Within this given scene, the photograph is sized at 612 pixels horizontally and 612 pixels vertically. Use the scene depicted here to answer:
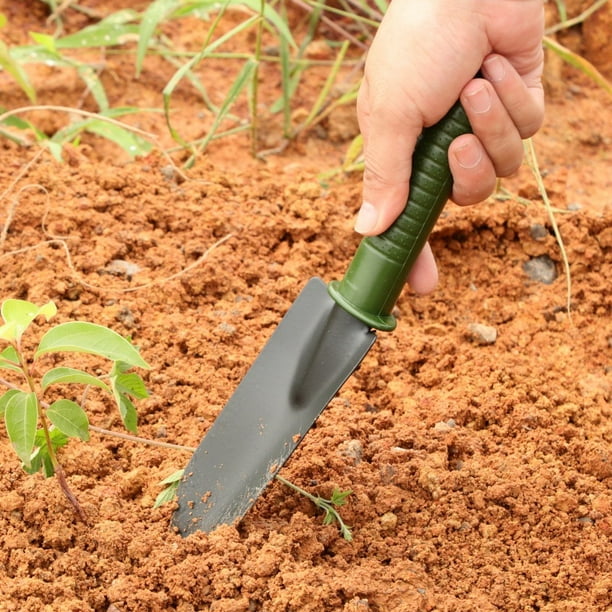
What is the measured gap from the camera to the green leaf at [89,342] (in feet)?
4.14

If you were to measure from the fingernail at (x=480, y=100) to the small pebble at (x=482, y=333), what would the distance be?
65 centimetres

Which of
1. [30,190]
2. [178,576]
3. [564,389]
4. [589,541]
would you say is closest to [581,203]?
[564,389]

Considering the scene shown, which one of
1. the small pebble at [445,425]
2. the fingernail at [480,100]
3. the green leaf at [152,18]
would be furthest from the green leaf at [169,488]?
the green leaf at [152,18]

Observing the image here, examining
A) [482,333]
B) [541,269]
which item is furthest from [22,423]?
[541,269]

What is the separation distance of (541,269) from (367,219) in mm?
812

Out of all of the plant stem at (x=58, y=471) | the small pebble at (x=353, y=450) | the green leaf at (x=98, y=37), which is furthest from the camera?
the green leaf at (x=98, y=37)

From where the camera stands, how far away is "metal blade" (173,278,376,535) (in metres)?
1.46

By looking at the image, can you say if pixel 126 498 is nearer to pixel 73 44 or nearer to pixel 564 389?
pixel 564 389

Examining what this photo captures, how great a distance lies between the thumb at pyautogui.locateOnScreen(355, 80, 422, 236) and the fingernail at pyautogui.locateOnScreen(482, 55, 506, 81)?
149 millimetres

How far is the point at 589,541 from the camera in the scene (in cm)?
153

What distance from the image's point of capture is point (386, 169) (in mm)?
1477

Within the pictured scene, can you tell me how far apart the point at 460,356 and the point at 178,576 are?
2.65 ft

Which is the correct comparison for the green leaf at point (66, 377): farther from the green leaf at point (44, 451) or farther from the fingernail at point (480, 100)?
the fingernail at point (480, 100)

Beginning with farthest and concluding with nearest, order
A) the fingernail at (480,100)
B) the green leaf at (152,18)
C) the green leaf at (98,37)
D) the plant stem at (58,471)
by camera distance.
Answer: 1. the green leaf at (98,37)
2. the green leaf at (152,18)
3. the fingernail at (480,100)
4. the plant stem at (58,471)
